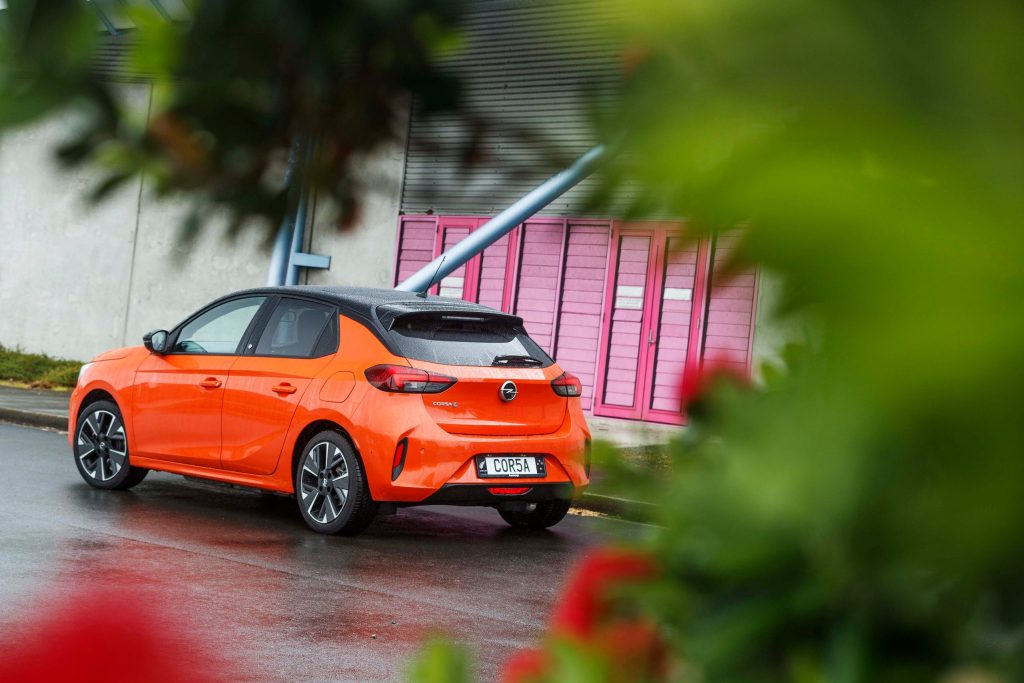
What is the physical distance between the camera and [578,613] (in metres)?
0.74

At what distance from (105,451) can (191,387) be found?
1091 mm

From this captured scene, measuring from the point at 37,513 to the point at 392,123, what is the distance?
26.8 ft

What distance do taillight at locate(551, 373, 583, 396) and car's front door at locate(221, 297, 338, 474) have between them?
1377 mm

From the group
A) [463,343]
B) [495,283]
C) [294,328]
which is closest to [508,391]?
[463,343]

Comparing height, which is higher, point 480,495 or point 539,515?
point 480,495

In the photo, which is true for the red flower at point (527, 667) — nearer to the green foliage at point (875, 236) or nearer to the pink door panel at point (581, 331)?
the green foliage at point (875, 236)

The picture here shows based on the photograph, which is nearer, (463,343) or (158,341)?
(463,343)

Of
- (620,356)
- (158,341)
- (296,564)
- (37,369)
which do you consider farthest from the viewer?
(37,369)

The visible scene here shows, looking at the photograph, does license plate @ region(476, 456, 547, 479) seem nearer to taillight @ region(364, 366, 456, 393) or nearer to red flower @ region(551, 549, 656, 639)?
taillight @ region(364, 366, 456, 393)

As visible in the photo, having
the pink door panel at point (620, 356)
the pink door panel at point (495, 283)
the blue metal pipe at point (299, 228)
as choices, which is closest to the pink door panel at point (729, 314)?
the blue metal pipe at point (299, 228)

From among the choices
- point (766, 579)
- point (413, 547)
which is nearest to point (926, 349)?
point (766, 579)

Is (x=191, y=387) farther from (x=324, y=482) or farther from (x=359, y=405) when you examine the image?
(x=359, y=405)

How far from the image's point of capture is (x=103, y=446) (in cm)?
988

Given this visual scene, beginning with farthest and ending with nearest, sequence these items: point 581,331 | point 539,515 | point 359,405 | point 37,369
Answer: point 37,369
point 581,331
point 539,515
point 359,405
